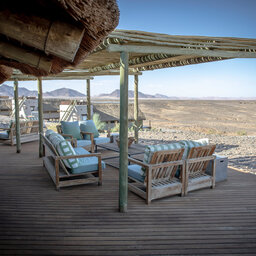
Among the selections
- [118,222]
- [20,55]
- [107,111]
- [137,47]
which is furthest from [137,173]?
[107,111]

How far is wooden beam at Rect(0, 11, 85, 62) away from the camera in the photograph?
58.5 inches

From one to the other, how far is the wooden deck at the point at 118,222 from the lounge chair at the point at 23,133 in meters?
4.26

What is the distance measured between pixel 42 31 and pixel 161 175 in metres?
2.84

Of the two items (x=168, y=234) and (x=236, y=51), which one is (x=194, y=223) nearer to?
(x=168, y=234)

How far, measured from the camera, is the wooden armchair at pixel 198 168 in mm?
3917

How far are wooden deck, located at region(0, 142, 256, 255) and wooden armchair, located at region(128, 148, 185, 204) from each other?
137 mm

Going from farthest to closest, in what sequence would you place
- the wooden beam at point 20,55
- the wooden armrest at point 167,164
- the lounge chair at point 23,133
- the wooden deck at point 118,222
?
the lounge chair at point 23,133 < the wooden armrest at point 167,164 < the wooden deck at point 118,222 < the wooden beam at point 20,55

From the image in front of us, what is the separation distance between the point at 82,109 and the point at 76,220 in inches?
763

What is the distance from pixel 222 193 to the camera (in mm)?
4055

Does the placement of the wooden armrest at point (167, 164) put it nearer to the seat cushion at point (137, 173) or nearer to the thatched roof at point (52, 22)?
→ the seat cushion at point (137, 173)

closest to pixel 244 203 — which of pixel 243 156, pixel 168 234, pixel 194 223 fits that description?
pixel 194 223

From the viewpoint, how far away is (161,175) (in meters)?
3.78

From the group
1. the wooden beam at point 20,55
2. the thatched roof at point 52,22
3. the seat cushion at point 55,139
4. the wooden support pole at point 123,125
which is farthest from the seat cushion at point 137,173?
the thatched roof at point 52,22

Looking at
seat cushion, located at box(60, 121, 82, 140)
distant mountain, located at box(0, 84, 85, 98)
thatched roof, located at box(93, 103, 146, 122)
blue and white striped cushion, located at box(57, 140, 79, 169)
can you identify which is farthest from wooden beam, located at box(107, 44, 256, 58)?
distant mountain, located at box(0, 84, 85, 98)
